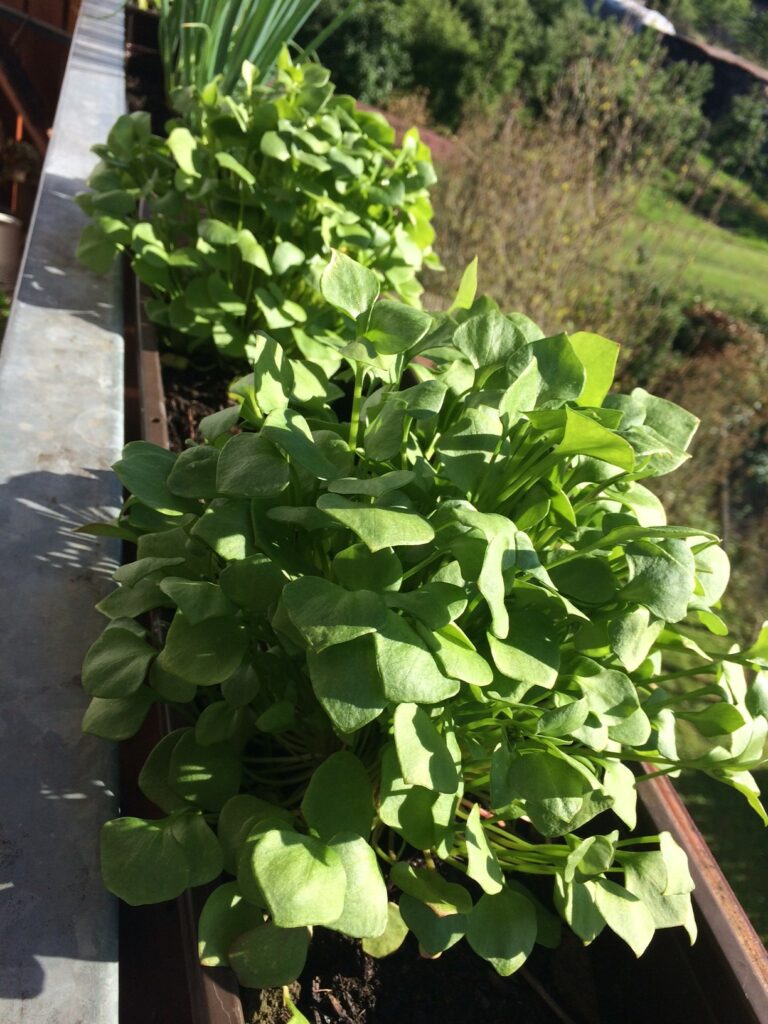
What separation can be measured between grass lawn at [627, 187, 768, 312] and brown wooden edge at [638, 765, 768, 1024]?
672 cm

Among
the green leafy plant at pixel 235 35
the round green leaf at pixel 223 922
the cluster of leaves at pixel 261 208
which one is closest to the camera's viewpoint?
the round green leaf at pixel 223 922

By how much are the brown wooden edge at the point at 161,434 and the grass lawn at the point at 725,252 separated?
615cm

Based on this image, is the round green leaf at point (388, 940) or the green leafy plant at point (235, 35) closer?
the round green leaf at point (388, 940)

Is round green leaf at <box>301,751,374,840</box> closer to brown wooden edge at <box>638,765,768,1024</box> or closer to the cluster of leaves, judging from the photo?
brown wooden edge at <box>638,765,768,1024</box>

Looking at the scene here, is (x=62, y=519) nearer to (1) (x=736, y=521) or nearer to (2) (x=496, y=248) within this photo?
(2) (x=496, y=248)

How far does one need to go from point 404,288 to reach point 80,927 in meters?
1.61

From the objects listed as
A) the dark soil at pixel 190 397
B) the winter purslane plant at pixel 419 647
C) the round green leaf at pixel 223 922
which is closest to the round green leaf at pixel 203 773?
the winter purslane plant at pixel 419 647

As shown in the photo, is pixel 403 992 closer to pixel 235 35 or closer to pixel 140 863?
pixel 140 863

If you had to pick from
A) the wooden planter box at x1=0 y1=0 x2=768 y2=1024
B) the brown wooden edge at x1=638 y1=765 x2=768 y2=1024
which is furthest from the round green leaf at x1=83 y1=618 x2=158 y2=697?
the brown wooden edge at x1=638 y1=765 x2=768 y2=1024

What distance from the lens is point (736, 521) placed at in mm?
4992

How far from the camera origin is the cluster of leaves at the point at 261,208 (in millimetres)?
1835

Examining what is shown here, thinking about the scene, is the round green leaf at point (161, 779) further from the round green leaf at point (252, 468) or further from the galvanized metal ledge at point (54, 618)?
the round green leaf at point (252, 468)

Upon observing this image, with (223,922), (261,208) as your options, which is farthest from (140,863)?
(261,208)

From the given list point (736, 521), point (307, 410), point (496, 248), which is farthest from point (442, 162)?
point (307, 410)
